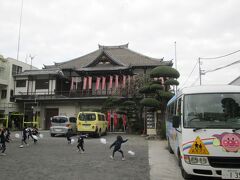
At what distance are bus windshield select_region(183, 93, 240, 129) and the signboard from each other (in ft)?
41.2

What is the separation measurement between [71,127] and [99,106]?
8.53 m

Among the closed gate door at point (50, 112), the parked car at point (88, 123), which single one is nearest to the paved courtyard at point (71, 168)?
the parked car at point (88, 123)

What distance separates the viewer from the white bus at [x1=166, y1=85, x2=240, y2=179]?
5781 millimetres

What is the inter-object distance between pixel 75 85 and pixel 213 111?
26.6 meters

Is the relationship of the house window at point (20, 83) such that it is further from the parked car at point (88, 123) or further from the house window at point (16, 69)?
the parked car at point (88, 123)

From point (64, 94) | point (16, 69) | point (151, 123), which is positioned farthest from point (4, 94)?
point (151, 123)

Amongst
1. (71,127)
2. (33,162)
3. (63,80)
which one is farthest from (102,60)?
(33,162)

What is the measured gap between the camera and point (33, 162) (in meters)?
9.03

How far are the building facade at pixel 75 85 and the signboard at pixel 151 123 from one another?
26.7 feet

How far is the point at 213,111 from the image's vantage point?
637cm

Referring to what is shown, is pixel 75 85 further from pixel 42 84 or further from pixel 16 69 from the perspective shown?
pixel 16 69

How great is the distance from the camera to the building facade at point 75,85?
29.0 metres

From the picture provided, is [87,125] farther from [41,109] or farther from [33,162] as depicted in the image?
[41,109]

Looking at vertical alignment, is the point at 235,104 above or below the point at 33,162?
above
